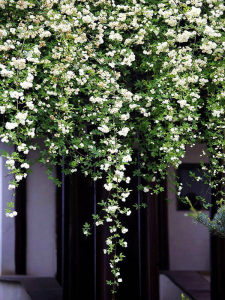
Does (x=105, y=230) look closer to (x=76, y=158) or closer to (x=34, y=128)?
(x=76, y=158)

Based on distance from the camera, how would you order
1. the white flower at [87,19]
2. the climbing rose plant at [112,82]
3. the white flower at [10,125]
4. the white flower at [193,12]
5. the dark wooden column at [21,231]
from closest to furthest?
1. the white flower at [10,125]
2. the climbing rose plant at [112,82]
3. the white flower at [87,19]
4. the white flower at [193,12]
5. the dark wooden column at [21,231]

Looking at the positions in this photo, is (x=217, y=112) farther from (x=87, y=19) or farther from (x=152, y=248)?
(x=152, y=248)

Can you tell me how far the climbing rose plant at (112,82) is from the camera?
331 centimetres

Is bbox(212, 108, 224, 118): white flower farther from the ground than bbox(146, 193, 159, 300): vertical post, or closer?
farther from the ground

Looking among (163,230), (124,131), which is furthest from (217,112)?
(163,230)

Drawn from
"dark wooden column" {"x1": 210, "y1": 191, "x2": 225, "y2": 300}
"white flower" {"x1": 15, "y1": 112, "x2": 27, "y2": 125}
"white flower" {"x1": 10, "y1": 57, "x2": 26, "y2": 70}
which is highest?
"white flower" {"x1": 10, "y1": 57, "x2": 26, "y2": 70}

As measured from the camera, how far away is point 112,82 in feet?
11.2

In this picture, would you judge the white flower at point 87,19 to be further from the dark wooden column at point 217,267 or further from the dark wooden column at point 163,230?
the dark wooden column at point 217,267

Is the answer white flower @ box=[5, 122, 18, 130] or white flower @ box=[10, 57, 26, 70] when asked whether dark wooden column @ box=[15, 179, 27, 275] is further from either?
white flower @ box=[10, 57, 26, 70]

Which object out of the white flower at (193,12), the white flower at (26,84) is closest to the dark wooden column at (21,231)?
the white flower at (26,84)

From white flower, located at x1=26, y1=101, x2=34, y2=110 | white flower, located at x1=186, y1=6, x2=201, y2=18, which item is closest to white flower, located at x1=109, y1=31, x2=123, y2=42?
white flower, located at x1=186, y1=6, x2=201, y2=18

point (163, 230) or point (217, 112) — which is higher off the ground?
point (217, 112)

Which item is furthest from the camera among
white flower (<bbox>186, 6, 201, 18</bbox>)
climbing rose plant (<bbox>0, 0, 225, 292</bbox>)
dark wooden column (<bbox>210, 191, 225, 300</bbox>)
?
dark wooden column (<bbox>210, 191, 225, 300</bbox>)

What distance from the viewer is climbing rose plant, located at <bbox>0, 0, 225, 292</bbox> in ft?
10.8
